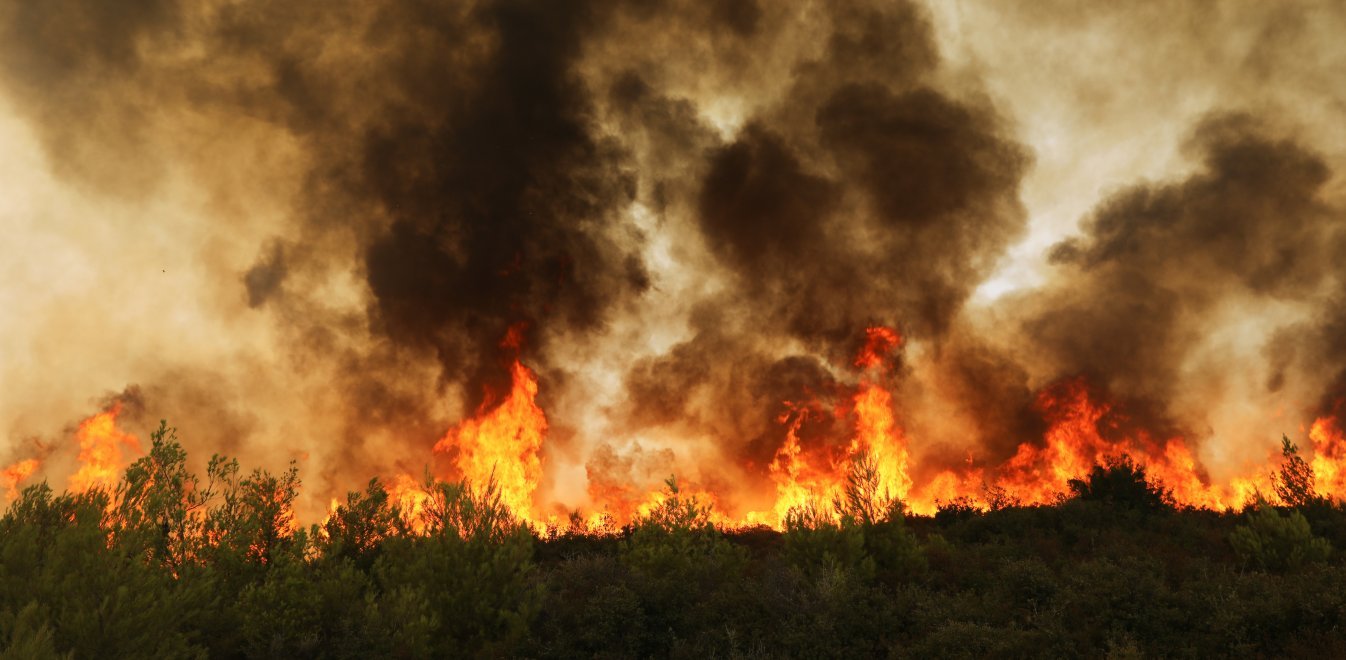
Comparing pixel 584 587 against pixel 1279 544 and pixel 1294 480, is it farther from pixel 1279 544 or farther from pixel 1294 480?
pixel 1294 480

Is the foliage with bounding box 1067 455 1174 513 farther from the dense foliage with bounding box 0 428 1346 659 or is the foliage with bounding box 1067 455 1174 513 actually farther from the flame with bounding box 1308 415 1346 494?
the flame with bounding box 1308 415 1346 494

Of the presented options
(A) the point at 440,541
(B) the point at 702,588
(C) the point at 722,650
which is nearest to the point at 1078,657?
(C) the point at 722,650

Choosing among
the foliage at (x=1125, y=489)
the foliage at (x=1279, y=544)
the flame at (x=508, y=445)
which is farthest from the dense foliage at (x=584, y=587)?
the flame at (x=508, y=445)

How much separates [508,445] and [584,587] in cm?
2574

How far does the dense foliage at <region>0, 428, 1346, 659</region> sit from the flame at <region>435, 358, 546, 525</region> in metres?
18.2

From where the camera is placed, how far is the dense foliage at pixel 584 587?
11.8 metres

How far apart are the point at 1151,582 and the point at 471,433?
3858cm

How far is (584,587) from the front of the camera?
18.7m

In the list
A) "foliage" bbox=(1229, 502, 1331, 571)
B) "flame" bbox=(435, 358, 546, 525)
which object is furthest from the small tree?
"flame" bbox=(435, 358, 546, 525)

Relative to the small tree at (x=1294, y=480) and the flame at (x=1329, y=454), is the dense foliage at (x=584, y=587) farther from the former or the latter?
the flame at (x=1329, y=454)

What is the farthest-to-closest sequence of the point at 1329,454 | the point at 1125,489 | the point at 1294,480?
the point at 1329,454 → the point at 1125,489 → the point at 1294,480

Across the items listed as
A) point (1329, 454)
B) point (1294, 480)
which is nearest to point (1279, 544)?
point (1294, 480)

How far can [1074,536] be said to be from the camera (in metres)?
24.7

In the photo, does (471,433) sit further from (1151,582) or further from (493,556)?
(1151,582)
